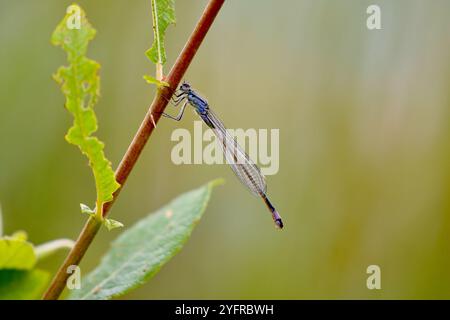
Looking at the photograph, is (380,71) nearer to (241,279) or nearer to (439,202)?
(439,202)

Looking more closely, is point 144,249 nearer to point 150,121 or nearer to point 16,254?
point 16,254

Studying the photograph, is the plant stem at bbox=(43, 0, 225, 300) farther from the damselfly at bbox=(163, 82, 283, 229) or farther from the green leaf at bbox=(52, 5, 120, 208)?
the damselfly at bbox=(163, 82, 283, 229)

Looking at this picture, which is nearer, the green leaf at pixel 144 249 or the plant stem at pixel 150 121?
the plant stem at pixel 150 121

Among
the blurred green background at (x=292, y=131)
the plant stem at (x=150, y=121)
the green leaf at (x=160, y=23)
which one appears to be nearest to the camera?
the plant stem at (x=150, y=121)

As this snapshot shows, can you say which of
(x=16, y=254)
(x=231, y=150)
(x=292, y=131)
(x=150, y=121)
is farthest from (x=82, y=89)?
(x=292, y=131)

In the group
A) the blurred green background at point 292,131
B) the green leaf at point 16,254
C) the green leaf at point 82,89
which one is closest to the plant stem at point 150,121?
the green leaf at point 82,89

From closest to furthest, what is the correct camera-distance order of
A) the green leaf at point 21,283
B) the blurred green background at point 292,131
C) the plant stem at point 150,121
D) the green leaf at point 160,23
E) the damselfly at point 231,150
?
the plant stem at point 150,121, the green leaf at point 160,23, the green leaf at point 21,283, the damselfly at point 231,150, the blurred green background at point 292,131

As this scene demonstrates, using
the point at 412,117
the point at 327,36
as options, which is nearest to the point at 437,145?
the point at 412,117

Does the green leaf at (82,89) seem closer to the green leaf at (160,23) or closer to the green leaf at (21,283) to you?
the green leaf at (160,23)
